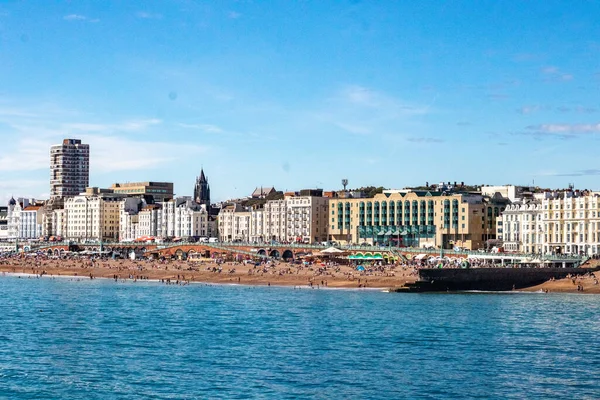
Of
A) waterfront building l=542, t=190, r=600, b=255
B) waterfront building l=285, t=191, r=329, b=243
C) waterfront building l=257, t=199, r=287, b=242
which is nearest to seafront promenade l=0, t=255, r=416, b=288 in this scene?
waterfront building l=542, t=190, r=600, b=255

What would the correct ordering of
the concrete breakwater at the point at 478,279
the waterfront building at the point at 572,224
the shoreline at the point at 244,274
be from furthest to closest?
the waterfront building at the point at 572,224, the shoreline at the point at 244,274, the concrete breakwater at the point at 478,279

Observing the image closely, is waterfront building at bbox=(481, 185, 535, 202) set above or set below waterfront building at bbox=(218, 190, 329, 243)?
above

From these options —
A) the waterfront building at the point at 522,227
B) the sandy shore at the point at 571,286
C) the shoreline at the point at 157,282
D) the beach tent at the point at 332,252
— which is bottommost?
the shoreline at the point at 157,282

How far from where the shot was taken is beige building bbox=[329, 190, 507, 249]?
154 m

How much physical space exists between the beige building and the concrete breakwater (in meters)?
48.5

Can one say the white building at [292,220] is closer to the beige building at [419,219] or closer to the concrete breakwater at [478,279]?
the beige building at [419,219]

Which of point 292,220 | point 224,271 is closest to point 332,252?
point 224,271

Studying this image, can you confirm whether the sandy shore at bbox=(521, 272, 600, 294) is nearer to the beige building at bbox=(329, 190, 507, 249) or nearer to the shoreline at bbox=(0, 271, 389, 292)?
the shoreline at bbox=(0, 271, 389, 292)

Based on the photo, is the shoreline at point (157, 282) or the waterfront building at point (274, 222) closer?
the shoreline at point (157, 282)

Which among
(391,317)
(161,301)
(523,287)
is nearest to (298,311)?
(391,317)

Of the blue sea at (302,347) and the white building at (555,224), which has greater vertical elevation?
the white building at (555,224)

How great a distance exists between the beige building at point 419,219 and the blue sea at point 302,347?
5963cm

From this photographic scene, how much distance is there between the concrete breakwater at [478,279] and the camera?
101438mm

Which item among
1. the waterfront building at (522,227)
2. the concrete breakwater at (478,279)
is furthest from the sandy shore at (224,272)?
the waterfront building at (522,227)
